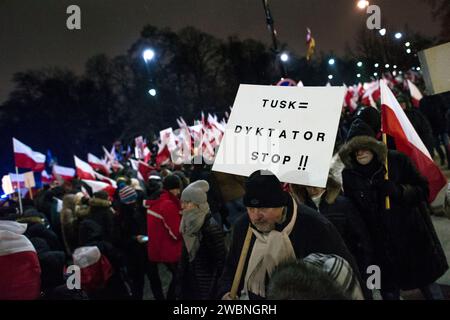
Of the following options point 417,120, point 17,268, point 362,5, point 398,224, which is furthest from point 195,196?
point 362,5

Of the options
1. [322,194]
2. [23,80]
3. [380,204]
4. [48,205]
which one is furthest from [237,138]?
[23,80]

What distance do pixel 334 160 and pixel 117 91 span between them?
27294 mm

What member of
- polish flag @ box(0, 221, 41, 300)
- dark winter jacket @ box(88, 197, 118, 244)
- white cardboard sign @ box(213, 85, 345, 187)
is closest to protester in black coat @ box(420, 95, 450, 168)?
white cardboard sign @ box(213, 85, 345, 187)

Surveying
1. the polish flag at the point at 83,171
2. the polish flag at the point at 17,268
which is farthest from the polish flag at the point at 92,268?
the polish flag at the point at 83,171

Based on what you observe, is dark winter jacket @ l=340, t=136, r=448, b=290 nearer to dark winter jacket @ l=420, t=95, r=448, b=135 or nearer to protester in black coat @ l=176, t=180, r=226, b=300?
protester in black coat @ l=176, t=180, r=226, b=300

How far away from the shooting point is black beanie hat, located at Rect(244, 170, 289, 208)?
2.60 m

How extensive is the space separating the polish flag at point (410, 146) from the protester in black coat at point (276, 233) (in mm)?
1680

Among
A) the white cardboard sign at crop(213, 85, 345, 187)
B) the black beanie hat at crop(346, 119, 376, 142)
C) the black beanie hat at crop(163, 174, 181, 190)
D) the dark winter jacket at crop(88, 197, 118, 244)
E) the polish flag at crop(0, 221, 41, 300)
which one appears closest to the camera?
the white cardboard sign at crop(213, 85, 345, 187)

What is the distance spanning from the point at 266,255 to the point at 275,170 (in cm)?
72

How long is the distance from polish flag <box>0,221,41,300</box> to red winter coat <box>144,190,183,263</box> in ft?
6.16

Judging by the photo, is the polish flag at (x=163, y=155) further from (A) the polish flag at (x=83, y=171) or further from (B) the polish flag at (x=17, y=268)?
(B) the polish flag at (x=17, y=268)

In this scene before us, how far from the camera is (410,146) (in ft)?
12.8

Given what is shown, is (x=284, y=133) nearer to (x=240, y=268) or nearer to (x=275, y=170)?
(x=275, y=170)

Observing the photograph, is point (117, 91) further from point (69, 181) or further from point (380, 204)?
point (380, 204)
